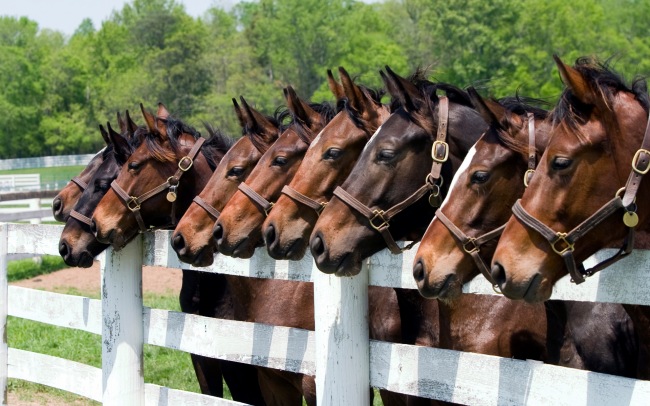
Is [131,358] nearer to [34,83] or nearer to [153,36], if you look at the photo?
[34,83]

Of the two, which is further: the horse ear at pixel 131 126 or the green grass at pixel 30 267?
the green grass at pixel 30 267

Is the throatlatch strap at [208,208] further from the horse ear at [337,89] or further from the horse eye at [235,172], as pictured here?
the horse ear at [337,89]

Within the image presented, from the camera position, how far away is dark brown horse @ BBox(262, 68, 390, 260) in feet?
15.1

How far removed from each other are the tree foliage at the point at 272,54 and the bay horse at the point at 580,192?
51.4m

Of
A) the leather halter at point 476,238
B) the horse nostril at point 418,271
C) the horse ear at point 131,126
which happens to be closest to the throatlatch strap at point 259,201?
the leather halter at point 476,238

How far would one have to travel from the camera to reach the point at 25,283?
15648 mm

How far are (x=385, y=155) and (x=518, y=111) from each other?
0.70m

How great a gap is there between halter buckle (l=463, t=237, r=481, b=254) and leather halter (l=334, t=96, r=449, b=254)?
1.58ft

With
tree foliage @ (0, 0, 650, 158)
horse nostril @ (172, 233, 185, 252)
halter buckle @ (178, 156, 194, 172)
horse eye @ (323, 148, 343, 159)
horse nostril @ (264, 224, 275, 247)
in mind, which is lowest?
horse nostril @ (172, 233, 185, 252)

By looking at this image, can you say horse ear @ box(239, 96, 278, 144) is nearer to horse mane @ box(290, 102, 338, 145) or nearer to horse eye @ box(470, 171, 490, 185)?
horse mane @ box(290, 102, 338, 145)

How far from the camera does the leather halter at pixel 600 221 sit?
3238mm

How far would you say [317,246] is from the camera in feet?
13.6

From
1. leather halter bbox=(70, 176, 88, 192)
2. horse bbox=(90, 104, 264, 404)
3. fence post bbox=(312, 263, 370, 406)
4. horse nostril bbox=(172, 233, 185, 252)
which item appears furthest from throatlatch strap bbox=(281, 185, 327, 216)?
leather halter bbox=(70, 176, 88, 192)

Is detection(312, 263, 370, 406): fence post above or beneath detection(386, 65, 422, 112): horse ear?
beneath
